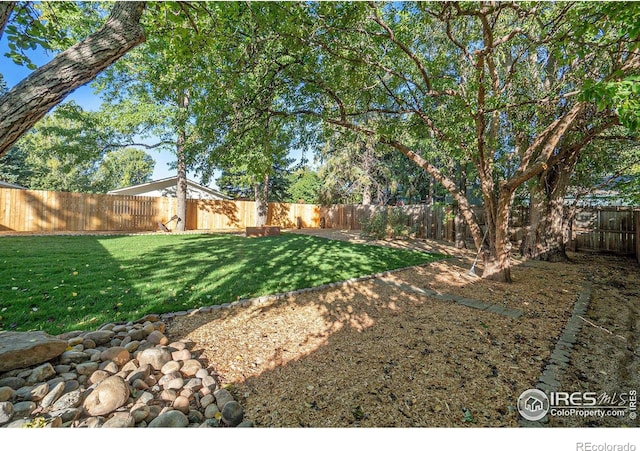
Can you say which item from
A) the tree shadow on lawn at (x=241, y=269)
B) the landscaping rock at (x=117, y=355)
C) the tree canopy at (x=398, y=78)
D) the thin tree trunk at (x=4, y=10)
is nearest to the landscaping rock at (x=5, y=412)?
the landscaping rock at (x=117, y=355)

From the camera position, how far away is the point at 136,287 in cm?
397

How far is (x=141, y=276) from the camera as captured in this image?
458cm

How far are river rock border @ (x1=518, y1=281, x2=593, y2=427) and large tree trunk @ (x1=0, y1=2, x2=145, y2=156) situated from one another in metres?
3.69

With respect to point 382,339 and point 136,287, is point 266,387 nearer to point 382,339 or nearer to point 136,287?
point 382,339

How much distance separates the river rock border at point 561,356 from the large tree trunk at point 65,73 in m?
3.69

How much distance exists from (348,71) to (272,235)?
865cm

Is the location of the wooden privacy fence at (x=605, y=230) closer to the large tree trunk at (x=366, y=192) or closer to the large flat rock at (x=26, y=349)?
the large tree trunk at (x=366, y=192)

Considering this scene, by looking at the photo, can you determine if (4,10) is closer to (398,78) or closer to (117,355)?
(117,355)

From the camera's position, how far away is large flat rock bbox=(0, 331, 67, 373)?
1.89 meters

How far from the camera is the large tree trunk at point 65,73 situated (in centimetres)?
159

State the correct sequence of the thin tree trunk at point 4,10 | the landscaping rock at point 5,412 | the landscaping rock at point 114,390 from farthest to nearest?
the thin tree trunk at point 4,10, the landscaping rock at point 114,390, the landscaping rock at point 5,412

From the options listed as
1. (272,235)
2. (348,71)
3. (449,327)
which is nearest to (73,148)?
(272,235)

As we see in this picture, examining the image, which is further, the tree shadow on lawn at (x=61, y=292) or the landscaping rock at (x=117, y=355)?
the tree shadow on lawn at (x=61, y=292)

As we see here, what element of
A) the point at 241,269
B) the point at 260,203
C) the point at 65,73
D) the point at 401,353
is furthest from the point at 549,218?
the point at 260,203
